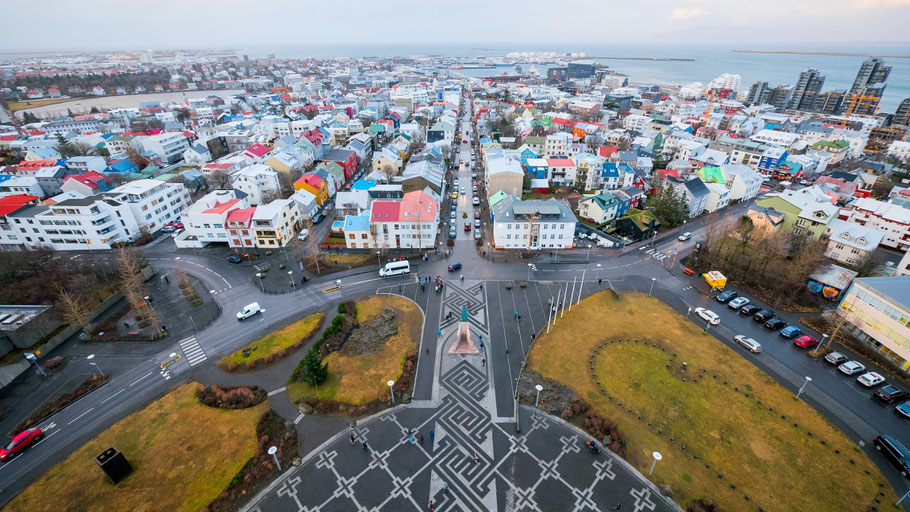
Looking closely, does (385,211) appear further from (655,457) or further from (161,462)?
(655,457)

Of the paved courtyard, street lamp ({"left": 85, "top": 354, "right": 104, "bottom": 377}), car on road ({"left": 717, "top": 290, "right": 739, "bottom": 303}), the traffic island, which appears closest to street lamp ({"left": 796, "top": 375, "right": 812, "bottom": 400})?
car on road ({"left": 717, "top": 290, "right": 739, "bottom": 303})

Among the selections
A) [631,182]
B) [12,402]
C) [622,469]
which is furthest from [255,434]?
[631,182]

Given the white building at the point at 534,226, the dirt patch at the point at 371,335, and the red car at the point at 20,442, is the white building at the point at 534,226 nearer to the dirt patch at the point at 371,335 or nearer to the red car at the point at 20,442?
the dirt patch at the point at 371,335

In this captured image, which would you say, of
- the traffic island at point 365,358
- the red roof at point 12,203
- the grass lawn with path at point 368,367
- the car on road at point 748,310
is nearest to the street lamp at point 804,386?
the car on road at point 748,310

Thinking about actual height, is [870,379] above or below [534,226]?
below

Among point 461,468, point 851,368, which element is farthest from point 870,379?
point 461,468

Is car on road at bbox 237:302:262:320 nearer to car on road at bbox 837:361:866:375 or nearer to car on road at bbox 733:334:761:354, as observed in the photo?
car on road at bbox 733:334:761:354
